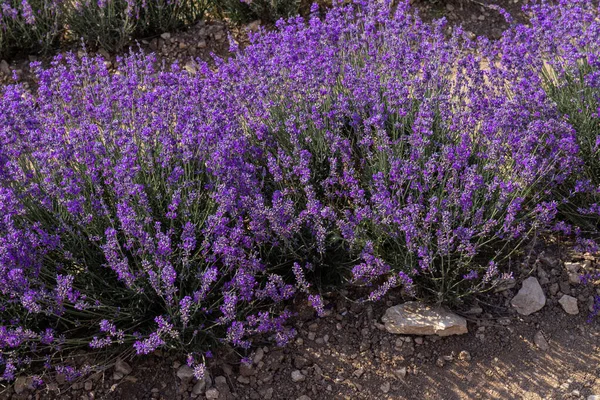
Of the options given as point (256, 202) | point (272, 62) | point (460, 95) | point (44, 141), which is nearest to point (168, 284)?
point (256, 202)

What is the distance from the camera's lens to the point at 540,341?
325cm

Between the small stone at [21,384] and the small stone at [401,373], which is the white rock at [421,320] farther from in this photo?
the small stone at [21,384]

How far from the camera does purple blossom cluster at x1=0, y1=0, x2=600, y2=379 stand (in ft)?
9.57

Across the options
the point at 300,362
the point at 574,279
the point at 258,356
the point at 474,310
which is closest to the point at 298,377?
the point at 300,362

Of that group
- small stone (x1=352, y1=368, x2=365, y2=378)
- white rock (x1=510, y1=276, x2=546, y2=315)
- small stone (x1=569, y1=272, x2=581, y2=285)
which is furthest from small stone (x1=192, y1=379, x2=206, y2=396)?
small stone (x1=569, y1=272, x2=581, y2=285)

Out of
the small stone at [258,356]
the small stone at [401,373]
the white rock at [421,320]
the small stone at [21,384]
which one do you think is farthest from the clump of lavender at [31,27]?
the small stone at [401,373]

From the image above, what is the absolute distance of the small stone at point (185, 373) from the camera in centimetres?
307

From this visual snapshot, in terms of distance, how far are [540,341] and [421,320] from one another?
58cm

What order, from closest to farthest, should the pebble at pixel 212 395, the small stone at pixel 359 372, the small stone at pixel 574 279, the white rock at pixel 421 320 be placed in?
the pebble at pixel 212 395, the small stone at pixel 359 372, the white rock at pixel 421 320, the small stone at pixel 574 279

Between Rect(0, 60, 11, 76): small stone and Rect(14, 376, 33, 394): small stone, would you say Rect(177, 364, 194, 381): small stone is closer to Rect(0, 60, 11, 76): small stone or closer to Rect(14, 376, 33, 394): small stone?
Rect(14, 376, 33, 394): small stone

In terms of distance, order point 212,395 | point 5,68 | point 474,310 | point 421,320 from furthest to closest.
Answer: point 5,68 → point 474,310 → point 421,320 → point 212,395

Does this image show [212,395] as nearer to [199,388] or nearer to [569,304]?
[199,388]

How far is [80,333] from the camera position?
318 centimetres

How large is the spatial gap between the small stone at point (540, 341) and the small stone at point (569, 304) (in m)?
0.21
